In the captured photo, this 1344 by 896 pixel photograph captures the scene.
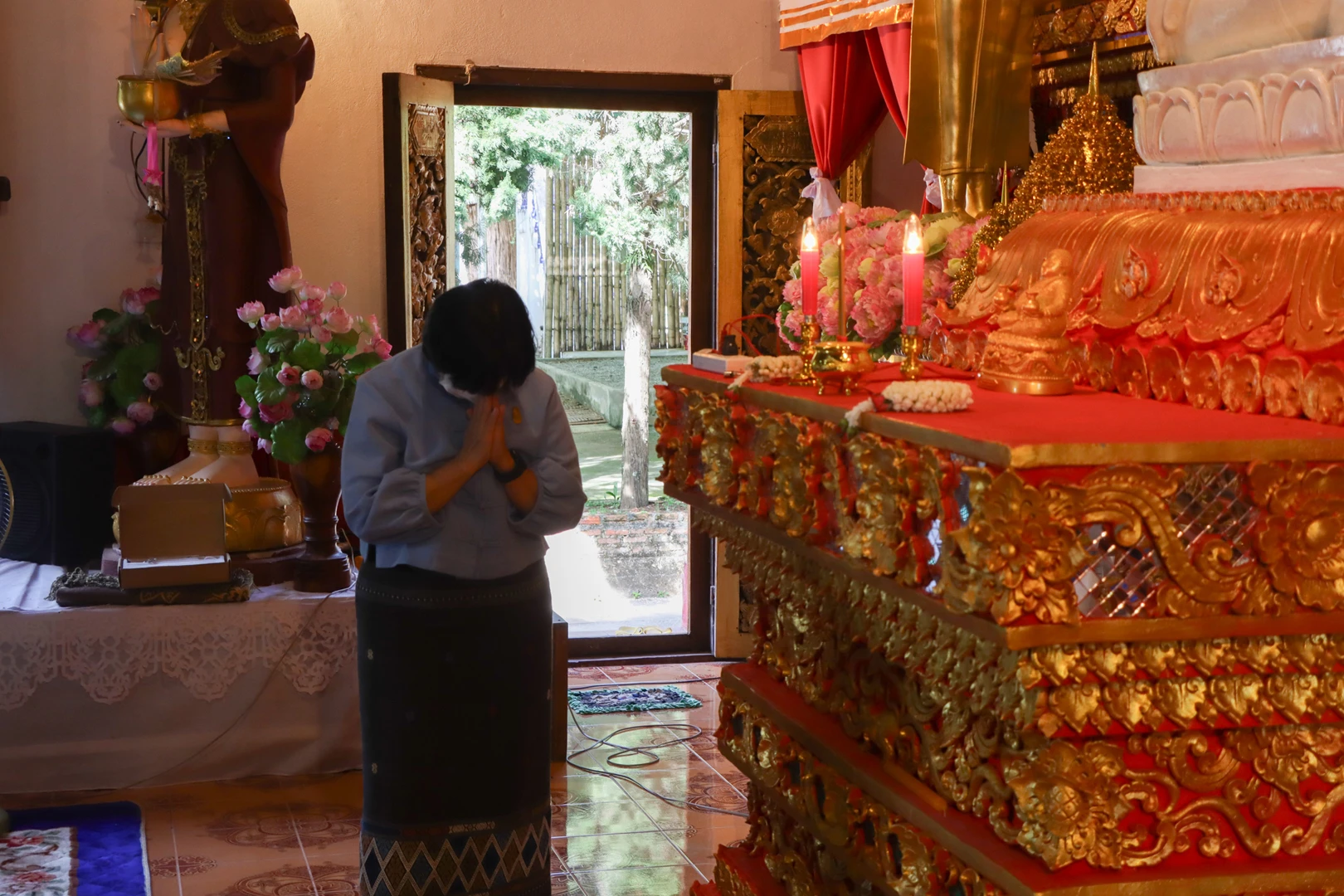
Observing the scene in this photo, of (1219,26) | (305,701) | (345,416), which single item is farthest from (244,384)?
(1219,26)

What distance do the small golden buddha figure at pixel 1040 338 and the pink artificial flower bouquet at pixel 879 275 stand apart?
2.05 ft

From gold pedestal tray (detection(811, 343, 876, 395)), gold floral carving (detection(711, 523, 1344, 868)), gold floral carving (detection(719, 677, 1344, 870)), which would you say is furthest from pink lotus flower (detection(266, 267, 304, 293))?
gold floral carving (detection(719, 677, 1344, 870))

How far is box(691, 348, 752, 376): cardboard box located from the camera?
290cm

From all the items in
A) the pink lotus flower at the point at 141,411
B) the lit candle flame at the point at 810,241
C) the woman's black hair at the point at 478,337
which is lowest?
the pink lotus flower at the point at 141,411

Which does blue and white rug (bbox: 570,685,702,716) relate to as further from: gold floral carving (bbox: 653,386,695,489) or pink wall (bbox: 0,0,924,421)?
gold floral carving (bbox: 653,386,695,489)

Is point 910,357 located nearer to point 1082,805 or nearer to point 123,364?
point 1082,805

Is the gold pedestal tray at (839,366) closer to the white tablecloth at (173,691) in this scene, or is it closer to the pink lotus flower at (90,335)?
the white tablecloth at (173,691)

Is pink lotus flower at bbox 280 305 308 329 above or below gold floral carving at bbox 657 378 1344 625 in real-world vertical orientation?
above

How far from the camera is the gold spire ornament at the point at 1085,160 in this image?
9.20ft

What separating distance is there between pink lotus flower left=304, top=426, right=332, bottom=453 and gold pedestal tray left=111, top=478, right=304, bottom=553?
0.34m

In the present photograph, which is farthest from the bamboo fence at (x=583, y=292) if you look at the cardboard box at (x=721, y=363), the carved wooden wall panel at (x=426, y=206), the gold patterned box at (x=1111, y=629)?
the gold patterned box at (x=1111, y=629)

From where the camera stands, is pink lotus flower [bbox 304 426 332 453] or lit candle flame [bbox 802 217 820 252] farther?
pink lotus flower [bbox 304 426 332 453]

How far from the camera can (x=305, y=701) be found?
4.36 m

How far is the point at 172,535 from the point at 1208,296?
3099 mm
